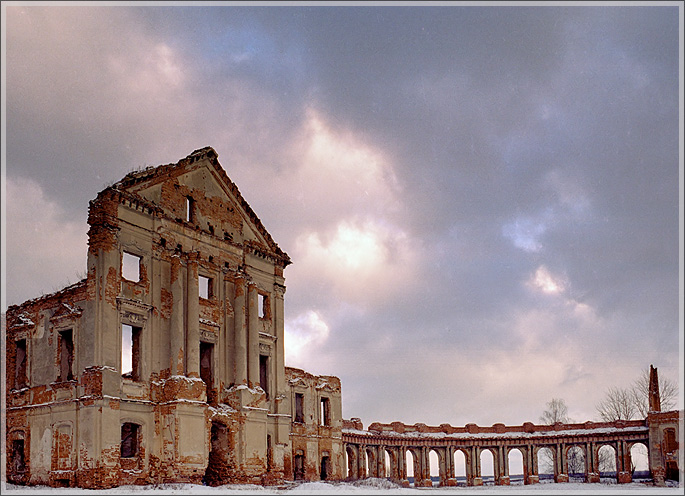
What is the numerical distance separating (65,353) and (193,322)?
4152 millimetres

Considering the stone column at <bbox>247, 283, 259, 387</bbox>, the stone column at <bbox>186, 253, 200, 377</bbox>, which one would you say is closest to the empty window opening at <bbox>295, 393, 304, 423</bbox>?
the stone column at <bbox>247, 283, 259, 387</bbox>

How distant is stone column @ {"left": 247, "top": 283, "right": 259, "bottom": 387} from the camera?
28.6 meters

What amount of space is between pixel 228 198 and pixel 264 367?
6.72 metres

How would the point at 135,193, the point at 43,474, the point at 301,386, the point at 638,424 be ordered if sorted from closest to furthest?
the point at 43,474 → the point at 135,193 → the point at 301,386 → the point at 638,424

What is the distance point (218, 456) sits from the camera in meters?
26.8

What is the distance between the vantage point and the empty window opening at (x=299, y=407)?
35.1m

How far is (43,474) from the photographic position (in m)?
23.1

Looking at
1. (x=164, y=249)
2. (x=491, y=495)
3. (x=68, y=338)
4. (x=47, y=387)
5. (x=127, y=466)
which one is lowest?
(x=491, y=495)

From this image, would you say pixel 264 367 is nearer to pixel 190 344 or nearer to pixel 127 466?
pixel 190 344

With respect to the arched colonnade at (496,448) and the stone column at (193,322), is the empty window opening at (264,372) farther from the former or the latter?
the arched colonnade at (496,448)

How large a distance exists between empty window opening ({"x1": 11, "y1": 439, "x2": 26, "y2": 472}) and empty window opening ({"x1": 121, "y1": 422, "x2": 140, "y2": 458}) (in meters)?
2.98

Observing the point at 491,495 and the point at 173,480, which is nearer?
the point at 173,480

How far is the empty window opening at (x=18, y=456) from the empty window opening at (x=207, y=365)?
20.3 feet

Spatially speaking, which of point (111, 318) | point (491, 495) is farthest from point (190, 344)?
point (491, 495)
